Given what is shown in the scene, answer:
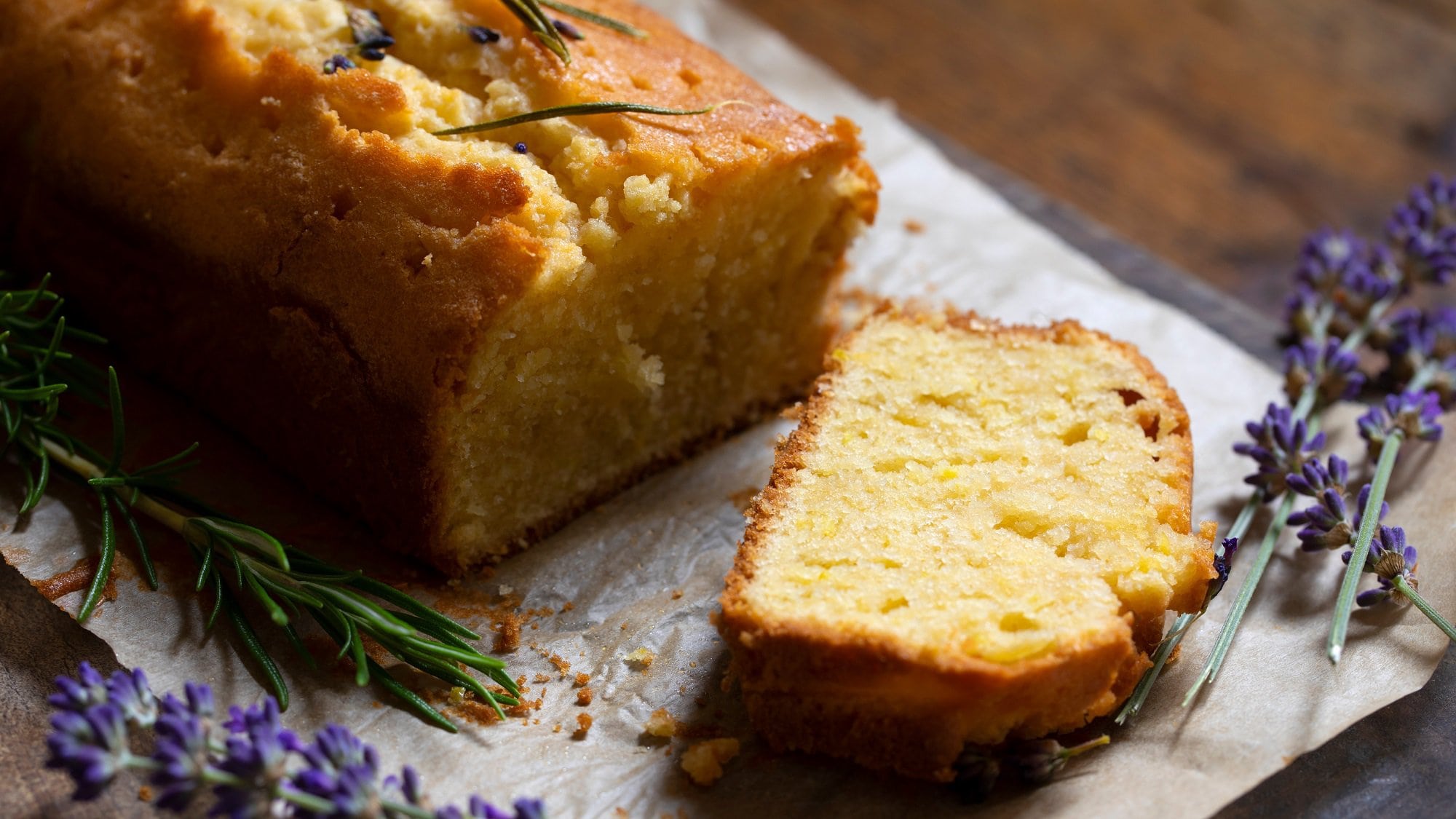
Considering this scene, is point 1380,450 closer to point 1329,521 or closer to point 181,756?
point 1329,521

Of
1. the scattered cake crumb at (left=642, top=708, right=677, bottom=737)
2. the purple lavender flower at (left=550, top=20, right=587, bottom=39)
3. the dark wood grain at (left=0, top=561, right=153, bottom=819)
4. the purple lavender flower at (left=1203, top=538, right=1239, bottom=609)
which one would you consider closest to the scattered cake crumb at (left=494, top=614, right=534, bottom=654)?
the scattered cake crumb at (left=642, top=708, right=677, bottom=737)

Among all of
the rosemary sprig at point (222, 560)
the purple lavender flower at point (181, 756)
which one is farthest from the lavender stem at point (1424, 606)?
the purple lavender flower at point (181, 756)

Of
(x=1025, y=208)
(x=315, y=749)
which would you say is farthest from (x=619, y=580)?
(x=1025, y=208)

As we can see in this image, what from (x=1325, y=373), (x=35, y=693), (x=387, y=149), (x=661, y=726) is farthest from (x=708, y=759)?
(x=1325, y=373)

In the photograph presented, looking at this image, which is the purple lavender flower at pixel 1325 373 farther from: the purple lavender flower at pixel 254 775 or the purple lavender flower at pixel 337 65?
the purple lavender flower at pixel 254 775

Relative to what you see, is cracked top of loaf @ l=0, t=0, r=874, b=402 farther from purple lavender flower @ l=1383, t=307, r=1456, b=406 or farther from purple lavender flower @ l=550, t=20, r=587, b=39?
purple lavender flower @ l=1383, t=307, r=1456, b=406

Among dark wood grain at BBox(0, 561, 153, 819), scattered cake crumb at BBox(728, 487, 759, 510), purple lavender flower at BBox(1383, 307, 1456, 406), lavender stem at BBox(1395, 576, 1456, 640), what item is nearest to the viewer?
dark wood grain at BBox(0, 561, 153, 819)
